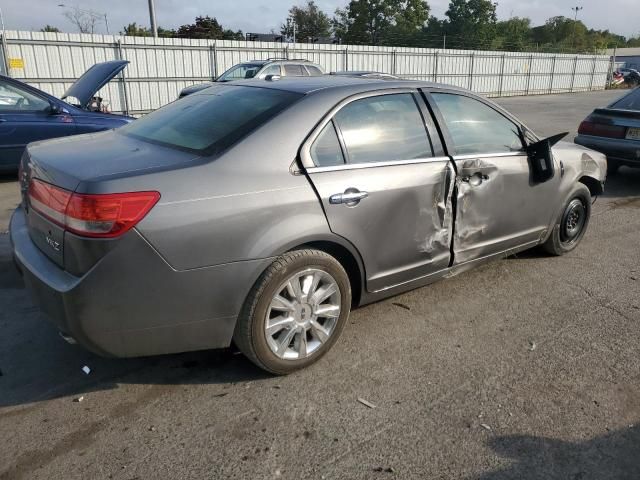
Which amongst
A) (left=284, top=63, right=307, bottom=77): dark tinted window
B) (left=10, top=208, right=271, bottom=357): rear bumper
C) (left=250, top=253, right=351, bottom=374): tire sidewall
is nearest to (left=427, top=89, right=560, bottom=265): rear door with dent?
(left=250, top=253, right=351, bottom=374): tire sidewall

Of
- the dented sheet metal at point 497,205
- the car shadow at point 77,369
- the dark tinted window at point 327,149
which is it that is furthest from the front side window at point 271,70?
the car shadow at point 77,369

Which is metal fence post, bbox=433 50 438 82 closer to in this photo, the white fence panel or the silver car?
the white fence panel

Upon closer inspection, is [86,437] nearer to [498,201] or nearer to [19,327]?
[19,327]

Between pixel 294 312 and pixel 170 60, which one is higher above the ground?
pixel 170 60

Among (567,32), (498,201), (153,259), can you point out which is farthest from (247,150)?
(567,32)

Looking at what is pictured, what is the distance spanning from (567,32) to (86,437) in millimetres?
90241

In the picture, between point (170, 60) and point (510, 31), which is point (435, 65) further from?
point (510, 31)

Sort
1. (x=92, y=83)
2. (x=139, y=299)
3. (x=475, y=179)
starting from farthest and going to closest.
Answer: (x=92, y=83) < (x=475, y=179) < (x=139, y=299)

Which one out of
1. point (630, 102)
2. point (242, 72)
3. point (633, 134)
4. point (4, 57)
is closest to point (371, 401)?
point (633, 134)

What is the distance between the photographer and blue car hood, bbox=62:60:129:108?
8114 mm

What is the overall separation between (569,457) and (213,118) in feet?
8.62

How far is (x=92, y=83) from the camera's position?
8.24 m

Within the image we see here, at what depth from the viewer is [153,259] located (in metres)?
2.50

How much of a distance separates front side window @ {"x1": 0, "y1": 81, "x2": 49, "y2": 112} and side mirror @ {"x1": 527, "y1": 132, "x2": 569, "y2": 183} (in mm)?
6527
